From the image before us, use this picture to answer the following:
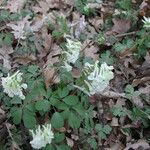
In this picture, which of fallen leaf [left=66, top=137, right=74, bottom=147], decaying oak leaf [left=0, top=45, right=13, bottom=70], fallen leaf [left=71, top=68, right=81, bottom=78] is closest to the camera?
fallen leaf [left=66, top=137, right=74, bottom=147]

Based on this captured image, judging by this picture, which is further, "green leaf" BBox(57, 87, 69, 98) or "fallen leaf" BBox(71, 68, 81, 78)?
"fallen leaf" BBox(71, 68, 81, 78)

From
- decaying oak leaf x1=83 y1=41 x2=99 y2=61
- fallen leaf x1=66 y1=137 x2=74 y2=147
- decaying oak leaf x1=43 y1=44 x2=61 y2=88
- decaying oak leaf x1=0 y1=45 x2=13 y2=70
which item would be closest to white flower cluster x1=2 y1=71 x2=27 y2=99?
decaying oak leaf x1=43 y1=44 x2=61 y2=88

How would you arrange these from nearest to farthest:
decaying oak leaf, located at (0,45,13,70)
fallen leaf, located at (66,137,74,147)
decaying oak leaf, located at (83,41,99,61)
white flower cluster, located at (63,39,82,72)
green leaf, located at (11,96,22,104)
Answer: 1. white flower cluster, located at (63,39,82,72)
2. green leaf, located at (11,96,22,104)
3. fallen leaf, located at (66,137,74,147)
4. decaying oak leaf, located at (0,45,13,70)
5. decaying oak leaf, located at (83,41,99,61)

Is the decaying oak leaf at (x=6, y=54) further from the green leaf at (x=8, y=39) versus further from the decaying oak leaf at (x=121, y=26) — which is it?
the decaying oak leaf at (x=121, y=26)

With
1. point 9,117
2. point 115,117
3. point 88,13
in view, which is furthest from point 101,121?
point 88,13

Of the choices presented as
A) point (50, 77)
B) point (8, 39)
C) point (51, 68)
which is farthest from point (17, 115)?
point (8, 39)

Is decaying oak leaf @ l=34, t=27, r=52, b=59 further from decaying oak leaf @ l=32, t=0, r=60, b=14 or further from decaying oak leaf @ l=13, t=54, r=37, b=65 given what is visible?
decaying oak leaf @ l=32, t=0, r=60, b=14

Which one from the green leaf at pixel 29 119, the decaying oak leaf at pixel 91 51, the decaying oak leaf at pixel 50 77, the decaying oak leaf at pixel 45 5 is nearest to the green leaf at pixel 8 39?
the decaying oak leaf at pixel 45 5
